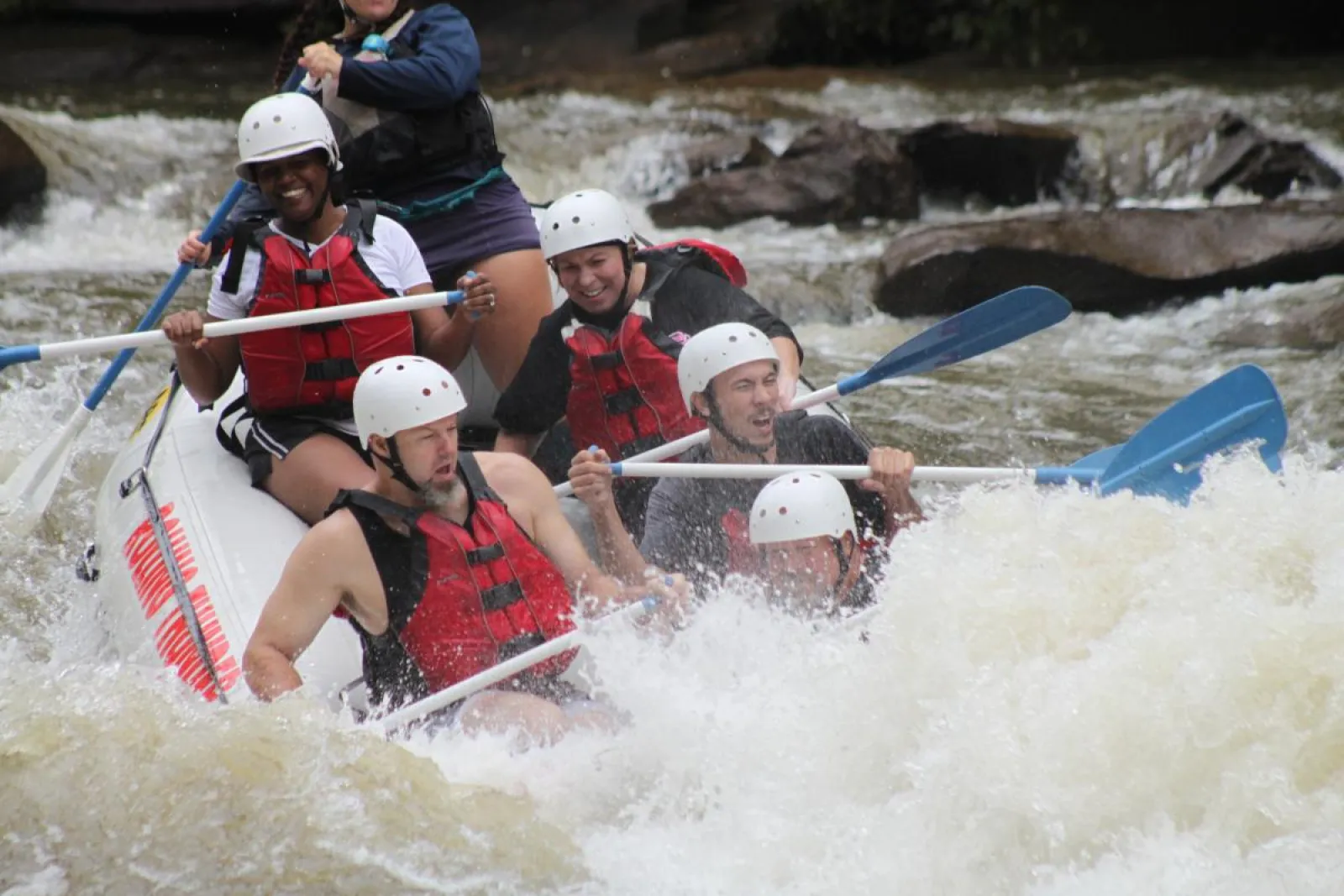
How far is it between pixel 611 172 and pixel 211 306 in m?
6.67

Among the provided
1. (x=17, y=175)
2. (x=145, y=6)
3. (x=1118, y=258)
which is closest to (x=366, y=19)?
(x=1118, y=258)

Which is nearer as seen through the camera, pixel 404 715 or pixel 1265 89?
pixel 404 715

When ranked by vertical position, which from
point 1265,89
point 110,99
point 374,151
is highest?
point 374,151

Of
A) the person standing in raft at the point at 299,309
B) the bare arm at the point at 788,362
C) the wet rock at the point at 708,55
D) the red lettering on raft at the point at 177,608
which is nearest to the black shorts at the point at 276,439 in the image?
the person standing in raft at the point at 299,309

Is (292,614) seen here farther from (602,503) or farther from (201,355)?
(201,355)

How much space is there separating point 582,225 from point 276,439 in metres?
0.94

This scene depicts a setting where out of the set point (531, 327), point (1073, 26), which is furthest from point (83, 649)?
point (1073, 26)

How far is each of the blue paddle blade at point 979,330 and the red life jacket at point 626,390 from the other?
0.51 m

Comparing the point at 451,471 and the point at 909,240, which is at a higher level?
the point at 451,471

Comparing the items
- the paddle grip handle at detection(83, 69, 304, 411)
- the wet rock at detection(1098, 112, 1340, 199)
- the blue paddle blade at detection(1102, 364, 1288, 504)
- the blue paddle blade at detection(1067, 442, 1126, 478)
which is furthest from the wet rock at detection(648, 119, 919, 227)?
the blue paddle blade at detection(1102, 364, 1288, 504)

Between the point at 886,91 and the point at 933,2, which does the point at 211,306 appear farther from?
the point at 933,2

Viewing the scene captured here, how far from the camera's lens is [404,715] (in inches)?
132

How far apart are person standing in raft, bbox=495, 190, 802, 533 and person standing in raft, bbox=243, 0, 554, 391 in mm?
409

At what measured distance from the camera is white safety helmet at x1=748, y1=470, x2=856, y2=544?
3631 millimetres
